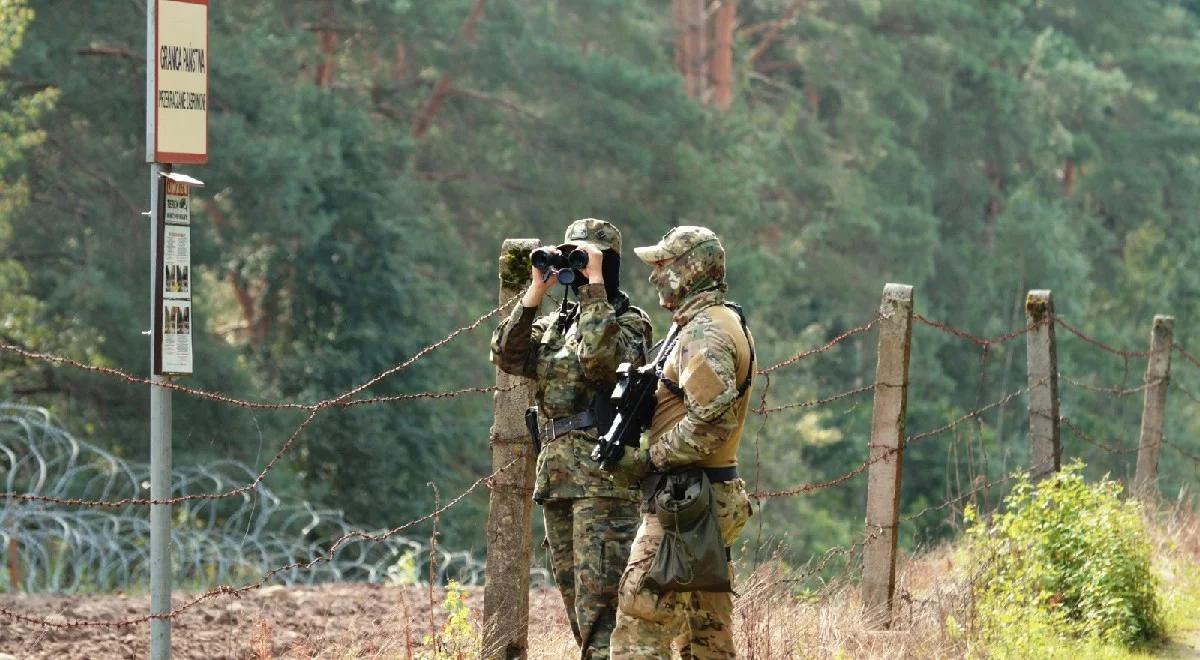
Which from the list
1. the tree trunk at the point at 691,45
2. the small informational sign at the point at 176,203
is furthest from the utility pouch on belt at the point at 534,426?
the tree trunk at the point at 691,45

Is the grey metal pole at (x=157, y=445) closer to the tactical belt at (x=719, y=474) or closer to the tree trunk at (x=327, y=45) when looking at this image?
the tactical belt at (x=719, y=474)

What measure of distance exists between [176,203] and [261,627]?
1.52 metres

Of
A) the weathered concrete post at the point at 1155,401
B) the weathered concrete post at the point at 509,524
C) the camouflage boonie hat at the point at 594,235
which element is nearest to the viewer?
the camouflage boonie hat at the point at 594,235

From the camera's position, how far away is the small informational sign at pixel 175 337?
20.4ft

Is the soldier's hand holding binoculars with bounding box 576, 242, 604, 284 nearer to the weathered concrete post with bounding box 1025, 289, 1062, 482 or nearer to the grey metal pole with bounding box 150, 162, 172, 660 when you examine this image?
the grey metal pole with bounding box 150, 162, 172, 660

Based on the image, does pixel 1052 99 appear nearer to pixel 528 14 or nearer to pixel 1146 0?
pixel 1146 0

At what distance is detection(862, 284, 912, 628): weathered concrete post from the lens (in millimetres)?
7840

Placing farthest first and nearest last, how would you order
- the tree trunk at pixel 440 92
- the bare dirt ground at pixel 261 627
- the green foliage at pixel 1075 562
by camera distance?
the tree trunk at pixel 440 92, the green foliage at pixel 1075 562, the bare dirt ground at pixel 261 627

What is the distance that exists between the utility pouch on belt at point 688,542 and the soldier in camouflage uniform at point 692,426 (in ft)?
0.20

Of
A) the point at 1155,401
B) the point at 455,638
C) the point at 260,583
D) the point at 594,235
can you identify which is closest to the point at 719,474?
the point at 594,235

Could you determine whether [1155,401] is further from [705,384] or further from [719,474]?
[705,384]

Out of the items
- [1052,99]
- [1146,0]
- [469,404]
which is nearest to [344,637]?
[469,404]

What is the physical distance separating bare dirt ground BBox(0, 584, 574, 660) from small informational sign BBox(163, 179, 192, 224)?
148cm

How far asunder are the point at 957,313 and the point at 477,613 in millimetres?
29639
